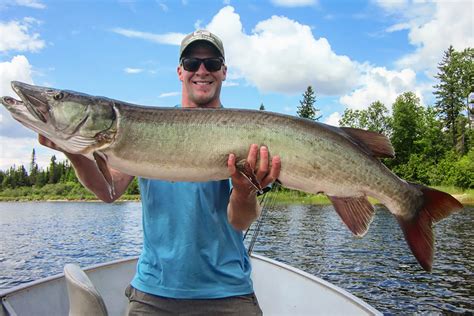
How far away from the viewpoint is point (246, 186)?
294cm

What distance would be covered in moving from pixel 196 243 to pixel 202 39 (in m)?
1.65

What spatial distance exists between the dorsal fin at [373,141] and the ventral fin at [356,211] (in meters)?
0.36

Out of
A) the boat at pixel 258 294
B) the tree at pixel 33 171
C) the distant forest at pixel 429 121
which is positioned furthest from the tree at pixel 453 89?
the tree at pixel 33 171

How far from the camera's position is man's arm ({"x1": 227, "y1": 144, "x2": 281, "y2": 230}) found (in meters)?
2.90

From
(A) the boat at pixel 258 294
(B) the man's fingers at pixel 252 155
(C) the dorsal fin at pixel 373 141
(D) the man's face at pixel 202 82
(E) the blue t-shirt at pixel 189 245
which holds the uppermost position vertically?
(D) the man's face at pixel 202 82

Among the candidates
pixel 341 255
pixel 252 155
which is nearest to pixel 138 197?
pixel 341 255

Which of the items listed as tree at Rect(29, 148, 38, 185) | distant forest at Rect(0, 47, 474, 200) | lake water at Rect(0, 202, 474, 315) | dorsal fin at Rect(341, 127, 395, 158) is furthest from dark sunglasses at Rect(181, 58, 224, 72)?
tree at Rect(29, 148, 38, 185)

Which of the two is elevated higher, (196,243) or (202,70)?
(202,70)

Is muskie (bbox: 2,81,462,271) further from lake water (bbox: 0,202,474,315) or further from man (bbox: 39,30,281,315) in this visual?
lake water (bbox: 0,202,474,315)

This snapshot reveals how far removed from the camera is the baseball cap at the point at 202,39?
3.56 metres

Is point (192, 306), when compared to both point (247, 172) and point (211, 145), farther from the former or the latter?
point (211, 145)

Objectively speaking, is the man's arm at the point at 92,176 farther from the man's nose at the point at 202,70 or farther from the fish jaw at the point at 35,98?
the man's nose at the point at 202,70

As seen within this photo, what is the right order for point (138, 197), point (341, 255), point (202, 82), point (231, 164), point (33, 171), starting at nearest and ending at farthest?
point (231, 164), point (202, 82), point (341, 255), point (138, 197), point (33, 171)

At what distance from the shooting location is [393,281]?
1254 cm
